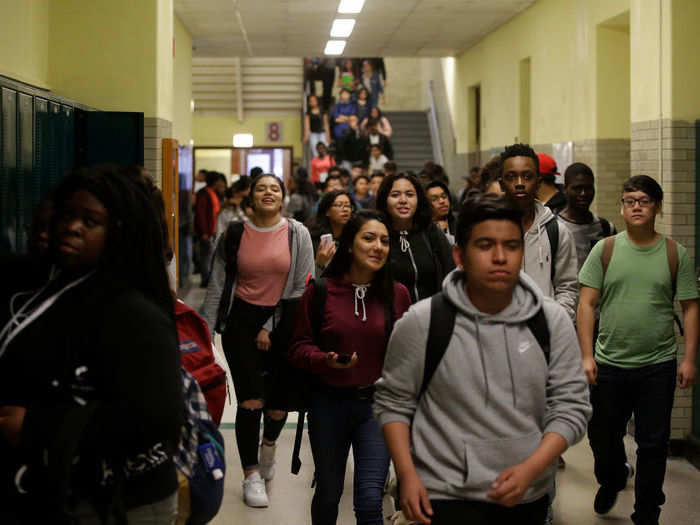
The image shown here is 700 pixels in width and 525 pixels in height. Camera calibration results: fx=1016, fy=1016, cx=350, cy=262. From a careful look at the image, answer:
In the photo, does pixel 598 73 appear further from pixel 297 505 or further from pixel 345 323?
pixel 345 323

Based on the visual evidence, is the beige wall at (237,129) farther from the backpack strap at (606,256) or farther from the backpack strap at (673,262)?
the backpack strap at (673,262)

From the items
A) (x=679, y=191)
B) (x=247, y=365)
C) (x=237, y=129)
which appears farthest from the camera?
(x=237, y=129)

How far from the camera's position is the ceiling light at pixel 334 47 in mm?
17344

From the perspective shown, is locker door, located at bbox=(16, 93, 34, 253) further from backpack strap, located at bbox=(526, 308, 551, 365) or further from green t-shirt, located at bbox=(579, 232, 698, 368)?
backpack strap, located at bbox=(526, 308, 551, 365)

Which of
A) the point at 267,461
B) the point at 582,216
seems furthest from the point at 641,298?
the point at 267,461

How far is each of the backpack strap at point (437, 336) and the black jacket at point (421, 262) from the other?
8.14ft

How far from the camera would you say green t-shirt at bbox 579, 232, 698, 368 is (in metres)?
5.15

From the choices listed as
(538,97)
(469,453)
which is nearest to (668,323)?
(469,453)

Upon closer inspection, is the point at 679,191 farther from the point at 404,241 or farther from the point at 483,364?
the point at 483,364

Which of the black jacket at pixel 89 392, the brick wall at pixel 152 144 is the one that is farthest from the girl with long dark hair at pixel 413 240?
the black jacket at pixel 89 392

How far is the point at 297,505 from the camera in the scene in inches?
235

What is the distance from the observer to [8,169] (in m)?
4.99

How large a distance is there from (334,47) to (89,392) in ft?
52.9

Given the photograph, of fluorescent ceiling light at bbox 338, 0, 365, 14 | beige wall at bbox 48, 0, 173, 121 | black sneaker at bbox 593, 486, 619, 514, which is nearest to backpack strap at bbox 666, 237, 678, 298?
black sneaker at bbox 593, 486, 619, 514
